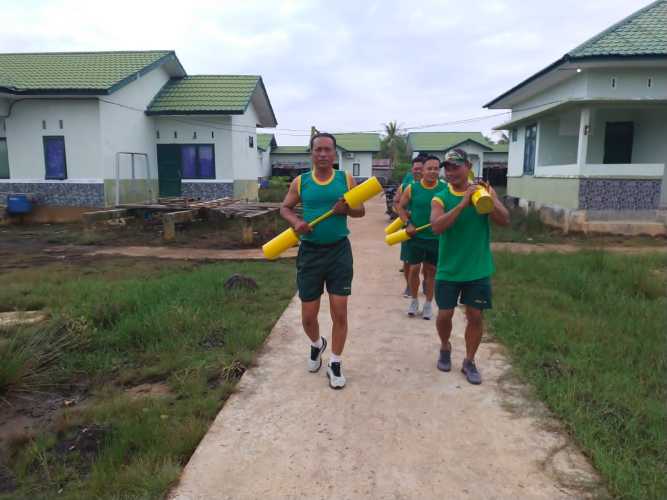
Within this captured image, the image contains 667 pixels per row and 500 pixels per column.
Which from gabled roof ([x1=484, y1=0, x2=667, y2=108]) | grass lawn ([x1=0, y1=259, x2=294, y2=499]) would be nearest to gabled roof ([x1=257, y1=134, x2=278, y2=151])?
gabled roof ([x1=484, y1=0, x2=667, y2=108])

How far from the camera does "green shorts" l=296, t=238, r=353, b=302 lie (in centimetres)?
354

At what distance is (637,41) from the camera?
36.8 feet

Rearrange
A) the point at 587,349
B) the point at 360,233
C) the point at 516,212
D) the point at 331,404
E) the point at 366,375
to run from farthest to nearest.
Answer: the point at 516,212 < the point at 360,233 < the point at 587,349 < the point at 366,375 < the point at 331,404

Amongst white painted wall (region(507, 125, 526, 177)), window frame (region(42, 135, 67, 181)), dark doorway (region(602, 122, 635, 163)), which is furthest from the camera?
white painted wall (region(507, 125, 526, 177))

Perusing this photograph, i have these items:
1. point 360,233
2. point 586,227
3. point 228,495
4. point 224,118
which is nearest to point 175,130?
point 224,118

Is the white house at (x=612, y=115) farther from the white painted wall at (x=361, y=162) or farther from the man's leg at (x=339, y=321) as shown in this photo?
the white painted wall at (x=361, y=162)

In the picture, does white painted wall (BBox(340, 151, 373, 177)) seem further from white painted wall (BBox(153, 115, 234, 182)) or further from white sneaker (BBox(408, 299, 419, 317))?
white sneaker (BBox(408, 299, 419, 317))

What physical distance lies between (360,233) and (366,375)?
29.9 feet

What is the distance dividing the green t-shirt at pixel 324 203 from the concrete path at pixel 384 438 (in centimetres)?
105

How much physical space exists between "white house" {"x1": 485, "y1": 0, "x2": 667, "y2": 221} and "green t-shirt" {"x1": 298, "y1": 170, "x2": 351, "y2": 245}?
963 centimetres

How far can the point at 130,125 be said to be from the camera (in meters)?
15.4

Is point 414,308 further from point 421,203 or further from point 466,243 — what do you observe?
point 466,243

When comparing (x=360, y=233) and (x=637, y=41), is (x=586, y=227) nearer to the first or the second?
(x=637, y=41)

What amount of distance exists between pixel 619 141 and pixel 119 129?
1397 centimetres
